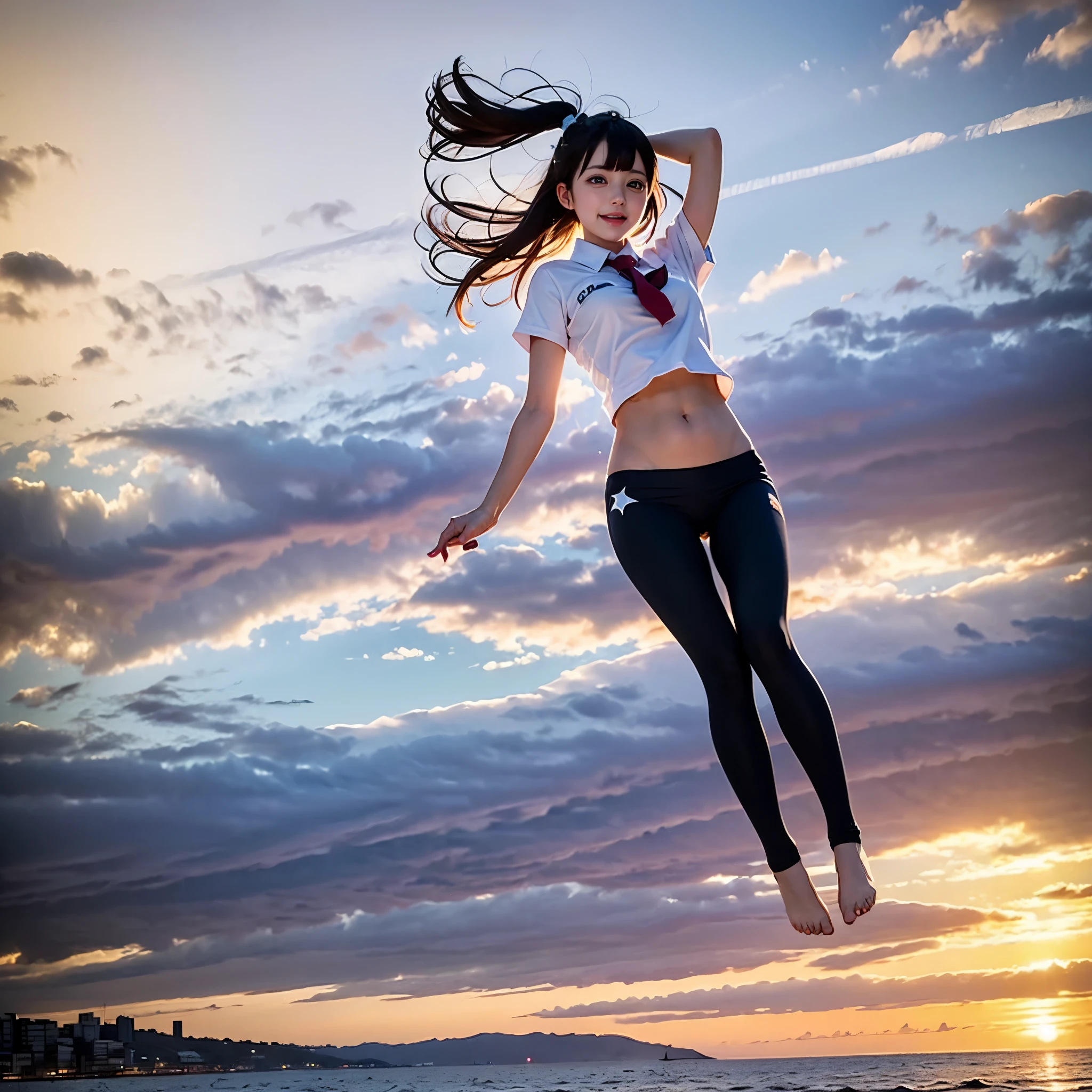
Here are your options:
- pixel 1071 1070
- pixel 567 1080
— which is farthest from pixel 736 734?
pixel 567 1080

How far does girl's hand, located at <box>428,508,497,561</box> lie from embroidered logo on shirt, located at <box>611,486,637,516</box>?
505mm

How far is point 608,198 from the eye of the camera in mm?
4641

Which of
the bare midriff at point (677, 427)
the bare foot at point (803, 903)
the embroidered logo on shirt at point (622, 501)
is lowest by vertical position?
the bare foot at point (803, 903)

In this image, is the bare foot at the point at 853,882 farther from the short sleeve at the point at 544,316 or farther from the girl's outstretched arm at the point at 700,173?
the girl's outstretched arm at the point at 700,173

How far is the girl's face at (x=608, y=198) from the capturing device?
464 centimetres

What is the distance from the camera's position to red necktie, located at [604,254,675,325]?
169 inches

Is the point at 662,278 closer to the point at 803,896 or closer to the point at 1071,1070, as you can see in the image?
the point at 803,896

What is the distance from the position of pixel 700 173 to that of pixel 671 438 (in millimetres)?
1401

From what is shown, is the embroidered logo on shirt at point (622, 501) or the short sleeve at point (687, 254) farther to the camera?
the short sleeve at point (687, 254)

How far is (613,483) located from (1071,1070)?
84.3 meters

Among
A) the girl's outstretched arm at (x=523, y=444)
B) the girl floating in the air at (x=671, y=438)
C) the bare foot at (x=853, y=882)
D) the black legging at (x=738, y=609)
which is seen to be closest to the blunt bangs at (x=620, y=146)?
the girl floating in the air at (x=671, y=438)

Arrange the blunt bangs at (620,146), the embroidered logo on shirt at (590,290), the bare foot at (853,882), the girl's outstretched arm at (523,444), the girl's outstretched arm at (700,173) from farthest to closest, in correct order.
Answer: the girl's outstretched arm at (700,173) < the blunt bangs at (620,146) < the embroidered logo on shirt at (590,290) < the girl's outstretched arm at (523,444) < the bare foot at (853,882)

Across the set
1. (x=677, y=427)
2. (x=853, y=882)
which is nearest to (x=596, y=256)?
(x=677, y=427)

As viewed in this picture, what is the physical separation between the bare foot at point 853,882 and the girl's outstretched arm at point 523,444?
67.0 inches
